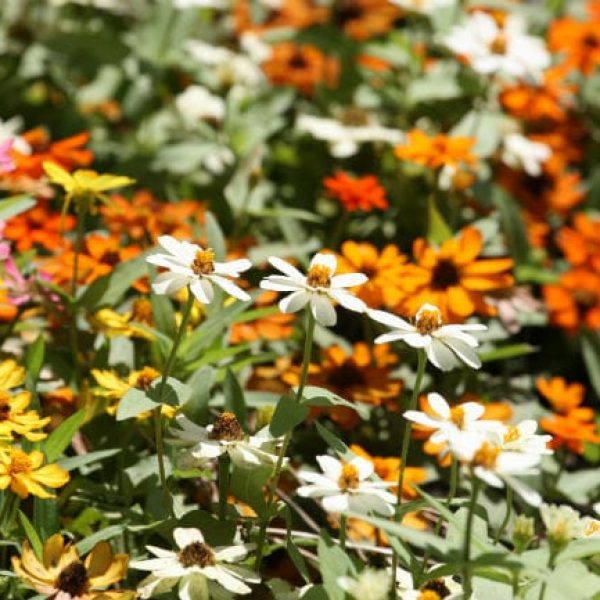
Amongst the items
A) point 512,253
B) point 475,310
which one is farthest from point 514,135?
point 475,310

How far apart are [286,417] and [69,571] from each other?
0.86 ft

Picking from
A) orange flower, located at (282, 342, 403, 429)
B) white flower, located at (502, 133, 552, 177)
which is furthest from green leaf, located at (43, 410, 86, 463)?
white flower, located at (502, 133, 552, 177)

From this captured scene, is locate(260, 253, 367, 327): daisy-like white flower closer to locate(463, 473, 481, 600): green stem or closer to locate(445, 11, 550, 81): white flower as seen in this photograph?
locate(463, 473, 481, 600): green stem

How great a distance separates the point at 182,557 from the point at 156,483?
0.76 feet

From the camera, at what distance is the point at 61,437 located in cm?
135

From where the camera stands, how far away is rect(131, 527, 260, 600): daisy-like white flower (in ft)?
3.79

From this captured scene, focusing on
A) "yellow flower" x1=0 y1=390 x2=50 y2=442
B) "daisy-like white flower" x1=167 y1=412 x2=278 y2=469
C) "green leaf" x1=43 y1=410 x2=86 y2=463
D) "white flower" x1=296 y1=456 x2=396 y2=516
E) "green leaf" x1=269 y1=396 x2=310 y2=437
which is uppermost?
"green leaf" x1=269 y1=396 x2=310 y2=437

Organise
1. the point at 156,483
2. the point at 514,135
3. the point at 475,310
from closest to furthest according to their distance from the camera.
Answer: the point at 156,483 → the point at 475,310 → the point at 514,135

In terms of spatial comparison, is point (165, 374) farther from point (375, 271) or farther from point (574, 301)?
point (574, 301)

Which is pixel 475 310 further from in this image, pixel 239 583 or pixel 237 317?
pixel 239 583

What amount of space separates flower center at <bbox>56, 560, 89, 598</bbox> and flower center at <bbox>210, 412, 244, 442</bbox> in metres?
0.19

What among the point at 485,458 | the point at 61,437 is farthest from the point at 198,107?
the point at 485,458

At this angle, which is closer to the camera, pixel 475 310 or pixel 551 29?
pixel 475 310

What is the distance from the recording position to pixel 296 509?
150cm
